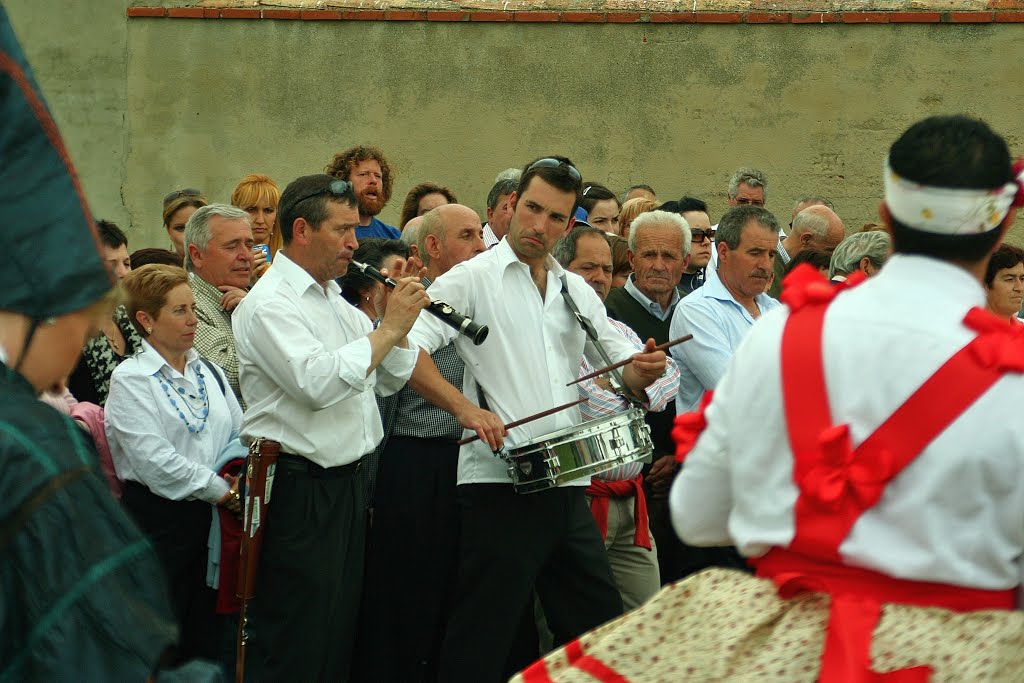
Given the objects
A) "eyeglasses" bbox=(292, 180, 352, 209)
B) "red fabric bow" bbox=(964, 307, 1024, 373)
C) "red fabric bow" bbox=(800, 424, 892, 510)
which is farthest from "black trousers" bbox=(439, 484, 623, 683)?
"red fabric bow" bbox=(964, 307, 1024, 373)

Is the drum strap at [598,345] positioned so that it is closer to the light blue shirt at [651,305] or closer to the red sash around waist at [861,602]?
the light blue shirt at [651,305]

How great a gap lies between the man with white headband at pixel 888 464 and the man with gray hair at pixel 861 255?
14.1ft

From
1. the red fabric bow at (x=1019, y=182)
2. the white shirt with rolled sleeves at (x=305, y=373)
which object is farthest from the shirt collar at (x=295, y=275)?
the red fabric bow at (x=1019, y=182)

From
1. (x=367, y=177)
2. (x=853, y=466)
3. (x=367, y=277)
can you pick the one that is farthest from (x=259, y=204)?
(x=853, y=466)

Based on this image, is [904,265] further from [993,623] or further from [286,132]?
[286,132]

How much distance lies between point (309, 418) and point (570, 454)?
1.00 metres

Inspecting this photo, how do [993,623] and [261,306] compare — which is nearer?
[993,623]

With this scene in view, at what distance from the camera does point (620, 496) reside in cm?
633

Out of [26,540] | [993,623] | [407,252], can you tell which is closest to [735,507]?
[993,623]

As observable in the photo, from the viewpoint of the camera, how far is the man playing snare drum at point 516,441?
17.8ft

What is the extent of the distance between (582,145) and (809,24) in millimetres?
2397

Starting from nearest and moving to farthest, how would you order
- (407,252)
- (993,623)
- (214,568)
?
(993,623)
(214,568)
(407,252)

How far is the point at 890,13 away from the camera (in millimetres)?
12789

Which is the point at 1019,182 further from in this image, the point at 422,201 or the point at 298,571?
the point at 422,201
